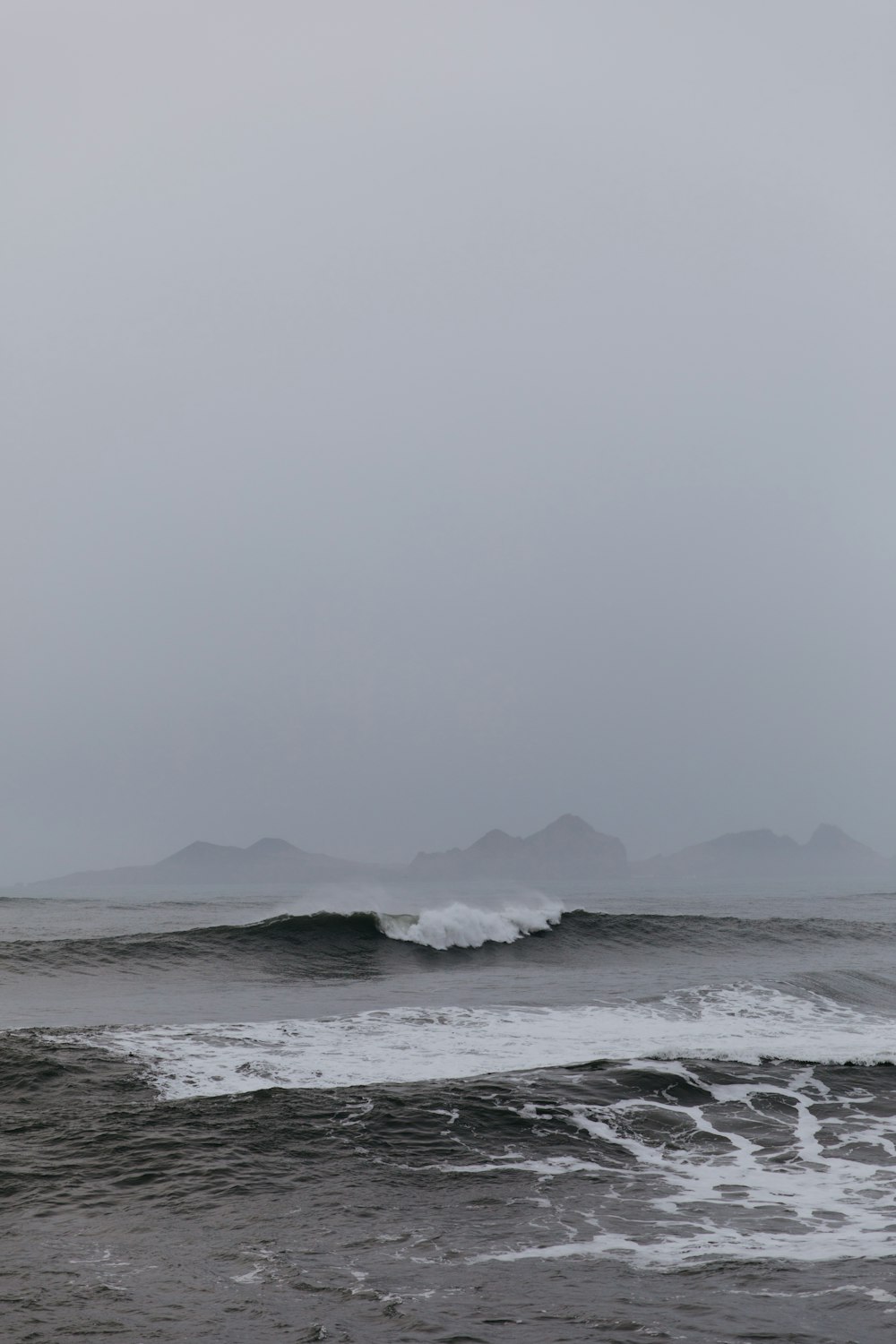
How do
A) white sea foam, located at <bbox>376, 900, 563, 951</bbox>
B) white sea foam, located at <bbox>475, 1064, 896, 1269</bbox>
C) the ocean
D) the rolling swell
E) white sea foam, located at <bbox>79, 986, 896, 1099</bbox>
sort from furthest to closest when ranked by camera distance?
1. white sea foam, located at <bbox>376, 900, 563, 951</bbox>
2. the rolling swell
3. white sea foam, located at <bbox>79, 986, 896, 1099</bbox>
4. white sea foam, located at <bbox>475, 1064, 896, 1269</bbox>
5. the ocean

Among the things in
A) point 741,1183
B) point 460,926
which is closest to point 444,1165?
point 741,1183

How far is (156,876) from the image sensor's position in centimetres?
17238

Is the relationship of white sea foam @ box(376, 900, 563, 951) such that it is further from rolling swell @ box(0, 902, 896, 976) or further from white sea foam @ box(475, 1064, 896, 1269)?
white sea foam @ box(475, 1064, 896, 1269)

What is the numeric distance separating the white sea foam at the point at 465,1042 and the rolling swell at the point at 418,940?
801 cm

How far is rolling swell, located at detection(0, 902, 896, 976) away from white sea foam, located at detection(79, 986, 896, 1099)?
26.3ft

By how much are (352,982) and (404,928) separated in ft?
25.2

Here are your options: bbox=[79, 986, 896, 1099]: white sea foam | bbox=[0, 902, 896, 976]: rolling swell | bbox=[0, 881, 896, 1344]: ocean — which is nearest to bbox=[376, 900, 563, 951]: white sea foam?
bbox=[0, 902, 896, 976]: rolling swell

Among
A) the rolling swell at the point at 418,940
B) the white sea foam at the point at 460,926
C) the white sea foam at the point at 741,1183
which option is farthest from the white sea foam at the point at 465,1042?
the white sea foam at the point at 460,926

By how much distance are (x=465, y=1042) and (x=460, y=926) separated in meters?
14.6

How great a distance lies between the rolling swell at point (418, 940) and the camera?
23.1 m

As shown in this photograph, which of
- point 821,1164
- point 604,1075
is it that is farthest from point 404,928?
point 821,1164

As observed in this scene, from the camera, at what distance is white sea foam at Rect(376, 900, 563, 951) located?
27.6 metres

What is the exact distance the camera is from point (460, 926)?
91.5ft

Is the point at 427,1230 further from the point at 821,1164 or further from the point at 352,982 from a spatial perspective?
the point at 352,982
